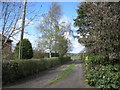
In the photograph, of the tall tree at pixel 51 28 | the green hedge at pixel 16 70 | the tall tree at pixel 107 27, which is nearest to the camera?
the tall tree at pixel 107 27

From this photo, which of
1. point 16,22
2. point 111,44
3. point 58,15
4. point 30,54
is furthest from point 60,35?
point 111,44

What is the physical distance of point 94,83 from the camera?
21.4 feet

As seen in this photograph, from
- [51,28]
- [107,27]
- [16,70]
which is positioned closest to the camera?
[107,27]

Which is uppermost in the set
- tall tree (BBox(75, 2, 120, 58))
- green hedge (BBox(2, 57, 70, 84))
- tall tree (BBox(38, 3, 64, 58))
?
tall tree (BBox(38, 3, 64, 58))

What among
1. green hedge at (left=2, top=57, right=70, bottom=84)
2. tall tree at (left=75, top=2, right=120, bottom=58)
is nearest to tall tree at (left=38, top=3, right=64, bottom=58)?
green hedge at (left=2, top=57, right=70, bottom=84)

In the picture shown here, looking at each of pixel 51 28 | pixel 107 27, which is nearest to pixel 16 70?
pixel 107 27

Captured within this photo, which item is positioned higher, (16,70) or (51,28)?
(51,28)

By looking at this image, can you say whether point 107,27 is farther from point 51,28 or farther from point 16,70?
point 51,28

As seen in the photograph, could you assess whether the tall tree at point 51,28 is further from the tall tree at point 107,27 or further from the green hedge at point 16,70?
the tall tree at point 107,27

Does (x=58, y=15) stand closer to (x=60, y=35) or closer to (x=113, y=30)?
(x=60, y=35)

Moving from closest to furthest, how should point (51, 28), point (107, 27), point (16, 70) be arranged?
point (107, 27), point (16, 70), point (51, 28)

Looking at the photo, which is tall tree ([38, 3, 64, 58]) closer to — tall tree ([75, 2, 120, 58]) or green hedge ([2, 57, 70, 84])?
green hedge ([2, 57, 70, 84])

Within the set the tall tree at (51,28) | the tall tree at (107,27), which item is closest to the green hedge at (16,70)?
the tall tree at (107,27)

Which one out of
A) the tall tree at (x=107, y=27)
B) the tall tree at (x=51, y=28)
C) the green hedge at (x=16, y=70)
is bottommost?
the green hedge at (x=16, y=70)
